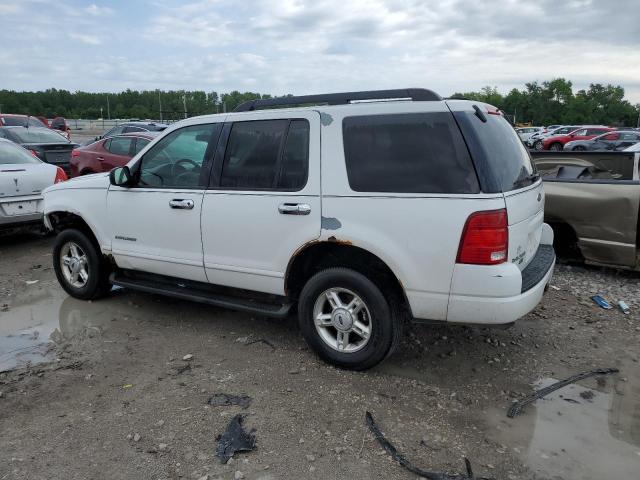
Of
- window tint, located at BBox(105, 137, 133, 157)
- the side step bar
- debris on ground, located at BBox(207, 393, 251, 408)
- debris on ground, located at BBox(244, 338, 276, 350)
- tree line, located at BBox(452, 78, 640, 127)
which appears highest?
tree line, located at BBox(452, 78, 640, 127)

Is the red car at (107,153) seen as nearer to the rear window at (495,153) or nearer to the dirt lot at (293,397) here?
the dirt lot at (293,397)

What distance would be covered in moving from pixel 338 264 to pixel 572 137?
108 ft

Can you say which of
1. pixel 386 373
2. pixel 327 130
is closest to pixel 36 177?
pixel 327 130

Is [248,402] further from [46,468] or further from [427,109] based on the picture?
[427,109]

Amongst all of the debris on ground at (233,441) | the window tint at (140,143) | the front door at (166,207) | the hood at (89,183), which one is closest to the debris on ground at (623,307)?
the debris on ground at (233,441)

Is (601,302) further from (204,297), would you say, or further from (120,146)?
(120,146)

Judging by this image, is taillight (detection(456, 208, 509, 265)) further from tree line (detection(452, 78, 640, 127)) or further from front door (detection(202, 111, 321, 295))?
tree line (detection(452, 78, 640, 127))

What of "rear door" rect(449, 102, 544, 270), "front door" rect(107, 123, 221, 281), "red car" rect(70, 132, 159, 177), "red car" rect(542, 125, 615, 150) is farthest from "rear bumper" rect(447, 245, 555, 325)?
"red car" rect(542, 125, 615, 150)

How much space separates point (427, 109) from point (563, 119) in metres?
99.6

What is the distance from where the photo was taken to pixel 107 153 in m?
11.4

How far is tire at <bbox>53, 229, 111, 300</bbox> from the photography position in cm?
527

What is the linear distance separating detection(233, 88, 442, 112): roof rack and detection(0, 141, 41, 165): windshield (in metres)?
5.28

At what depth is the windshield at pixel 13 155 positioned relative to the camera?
26.1 ft

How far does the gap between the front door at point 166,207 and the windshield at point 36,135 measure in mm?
8683
